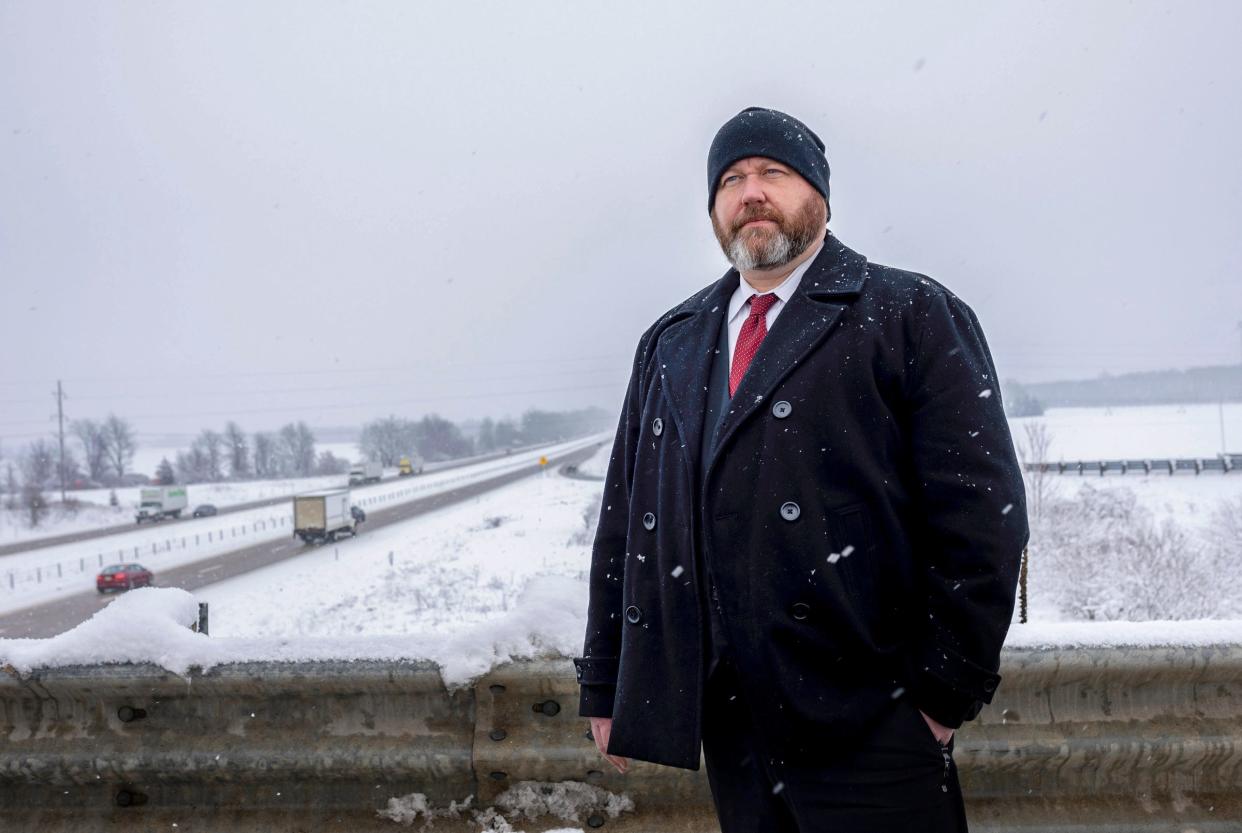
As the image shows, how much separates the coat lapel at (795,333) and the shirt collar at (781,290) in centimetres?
5

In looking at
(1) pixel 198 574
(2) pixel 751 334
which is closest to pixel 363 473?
(1) pixel 198 574

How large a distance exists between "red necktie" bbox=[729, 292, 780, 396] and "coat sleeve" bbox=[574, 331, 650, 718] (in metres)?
0.42

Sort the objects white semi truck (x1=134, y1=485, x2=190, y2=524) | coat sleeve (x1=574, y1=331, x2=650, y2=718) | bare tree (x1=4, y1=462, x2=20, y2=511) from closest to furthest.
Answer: coat sleeve (x1=574, y1=331, x2=650, y2=718), white semi truck (x1=134, y1=485, x2=190, y2=524), bare tree (x1=4, y1=462, x2=20, y2=511)

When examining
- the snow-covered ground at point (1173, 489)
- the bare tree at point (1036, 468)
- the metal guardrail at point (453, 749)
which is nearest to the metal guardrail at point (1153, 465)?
the snow-covered ground at point (1173, 489)

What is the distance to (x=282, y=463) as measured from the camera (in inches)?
3526

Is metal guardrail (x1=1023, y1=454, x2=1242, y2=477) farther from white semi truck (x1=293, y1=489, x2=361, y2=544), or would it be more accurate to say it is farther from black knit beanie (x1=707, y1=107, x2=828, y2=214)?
black knit beanie (x1=707, y1=107, x2=828, y2=214)

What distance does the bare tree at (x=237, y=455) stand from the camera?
286 ft

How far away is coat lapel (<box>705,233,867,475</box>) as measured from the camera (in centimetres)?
192

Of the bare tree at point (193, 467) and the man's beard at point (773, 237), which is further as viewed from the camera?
the bare tree at point (193, 467)

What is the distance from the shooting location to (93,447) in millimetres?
82125

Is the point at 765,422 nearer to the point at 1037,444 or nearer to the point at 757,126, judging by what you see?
the point at 757,126

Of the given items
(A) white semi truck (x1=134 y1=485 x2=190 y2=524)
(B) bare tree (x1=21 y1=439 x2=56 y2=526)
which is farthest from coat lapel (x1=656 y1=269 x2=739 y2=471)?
(B) bare tree (x1=21 y1=439 x2=56 y2=526)

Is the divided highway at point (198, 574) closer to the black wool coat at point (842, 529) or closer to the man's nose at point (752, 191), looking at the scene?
the black wool coat at point (842, 529)

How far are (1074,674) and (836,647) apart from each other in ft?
4.48
